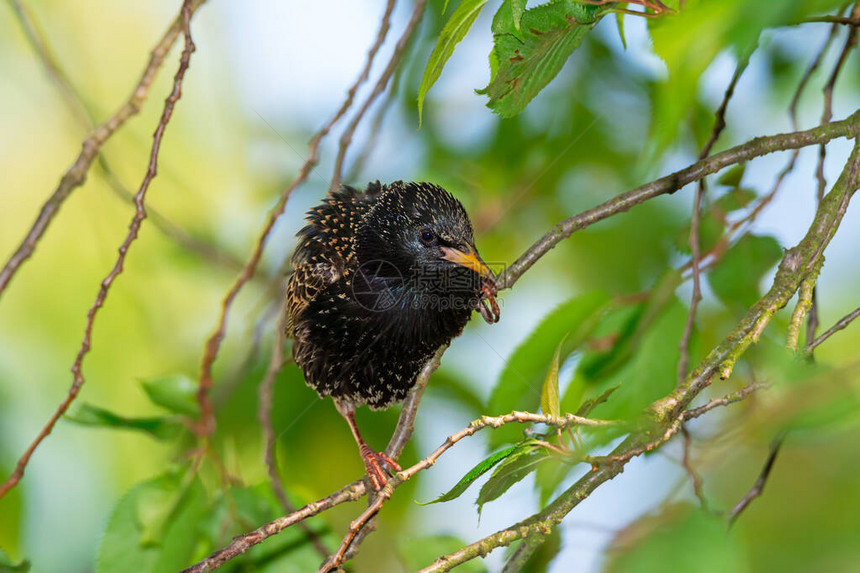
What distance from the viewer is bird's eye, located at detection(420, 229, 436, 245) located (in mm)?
2629

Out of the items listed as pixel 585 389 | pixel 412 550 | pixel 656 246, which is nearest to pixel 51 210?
pixel 412 550

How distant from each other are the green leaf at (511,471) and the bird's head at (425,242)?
3.79 feet

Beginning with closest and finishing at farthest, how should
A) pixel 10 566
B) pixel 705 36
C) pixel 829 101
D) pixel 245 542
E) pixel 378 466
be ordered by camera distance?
1. pixel 705 36
2. pixel 245 542
3. pixel 10 566
4. pixel 829 101
5. pixel 378 466

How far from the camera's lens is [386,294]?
8.70 ft

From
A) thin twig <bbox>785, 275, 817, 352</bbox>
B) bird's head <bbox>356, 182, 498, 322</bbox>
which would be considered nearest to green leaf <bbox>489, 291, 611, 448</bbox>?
bird's head <bbox>356, 182, 498, 322</bbox>

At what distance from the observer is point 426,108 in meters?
3.91

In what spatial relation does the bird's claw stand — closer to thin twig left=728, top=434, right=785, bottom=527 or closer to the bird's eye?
the bird's eye

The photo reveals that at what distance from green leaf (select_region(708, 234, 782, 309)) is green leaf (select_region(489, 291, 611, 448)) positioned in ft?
1.31

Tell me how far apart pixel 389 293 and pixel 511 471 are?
131 cm

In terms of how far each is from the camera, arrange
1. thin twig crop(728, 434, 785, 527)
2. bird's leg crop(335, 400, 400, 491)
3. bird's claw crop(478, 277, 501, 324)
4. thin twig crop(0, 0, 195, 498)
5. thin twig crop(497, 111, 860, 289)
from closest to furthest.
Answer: thin twig crop(728, 434, 785, 527)
thin twig crop(497, 111, 860, 289)
thin twig crop(0, 0, 195, 498)
bird's claw crop(478, 277, 501, 324)
bird's leg crop(335, 400, 400, 491)

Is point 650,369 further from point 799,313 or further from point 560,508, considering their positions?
point 560,508

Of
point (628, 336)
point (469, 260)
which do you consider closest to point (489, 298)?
point (469, 260)

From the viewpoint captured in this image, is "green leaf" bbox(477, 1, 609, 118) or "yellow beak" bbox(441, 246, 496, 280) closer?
"green leaf" bbox(477, 1, 609, 118)

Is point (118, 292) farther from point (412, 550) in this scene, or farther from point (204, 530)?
point (412, 550)
